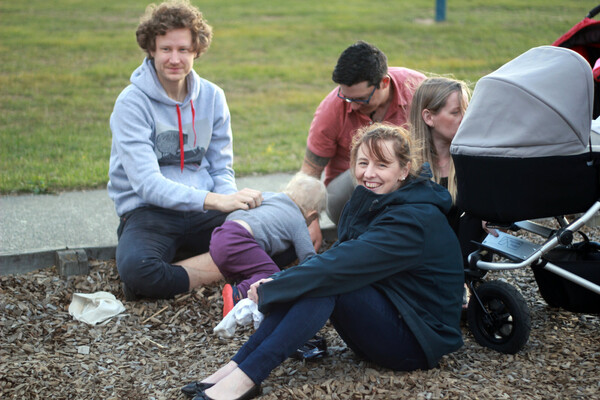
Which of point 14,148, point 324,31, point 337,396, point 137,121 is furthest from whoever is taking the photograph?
point 324,31

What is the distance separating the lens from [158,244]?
4.34 metres

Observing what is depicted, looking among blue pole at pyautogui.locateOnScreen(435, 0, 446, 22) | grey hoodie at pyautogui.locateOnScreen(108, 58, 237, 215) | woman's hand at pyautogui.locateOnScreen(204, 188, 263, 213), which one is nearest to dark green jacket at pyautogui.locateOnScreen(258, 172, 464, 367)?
woman's hand at pyautogui.locateOnScreen(204, 188, 263, 213)

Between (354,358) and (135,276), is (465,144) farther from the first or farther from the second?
(135,276)

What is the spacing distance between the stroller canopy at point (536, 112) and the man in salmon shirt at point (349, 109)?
4.22ft

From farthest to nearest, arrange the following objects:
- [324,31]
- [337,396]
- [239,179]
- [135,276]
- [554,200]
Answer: [324,31]
[239,179]
[135,276]
[554,200]
[337,396]

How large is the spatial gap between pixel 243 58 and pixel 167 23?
8.50m

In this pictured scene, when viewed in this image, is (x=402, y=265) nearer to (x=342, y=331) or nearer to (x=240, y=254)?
(x=342, y=331)

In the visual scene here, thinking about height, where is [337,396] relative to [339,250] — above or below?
below

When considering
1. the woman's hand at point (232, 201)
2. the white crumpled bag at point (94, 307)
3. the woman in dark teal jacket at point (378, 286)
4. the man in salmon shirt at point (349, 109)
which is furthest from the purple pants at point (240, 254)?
the woman in dark teal jacket at point (378, 286)

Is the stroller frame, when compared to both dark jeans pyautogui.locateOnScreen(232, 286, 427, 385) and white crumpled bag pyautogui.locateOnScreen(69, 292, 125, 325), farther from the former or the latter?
white crumpled bag pyautogui.locateOnScreen(69, 292, 125, 325)

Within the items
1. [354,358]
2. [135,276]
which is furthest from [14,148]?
[354,358]

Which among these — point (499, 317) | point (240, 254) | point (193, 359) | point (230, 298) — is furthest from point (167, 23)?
point (499, 317)

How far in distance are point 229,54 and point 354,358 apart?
1020 centimetres

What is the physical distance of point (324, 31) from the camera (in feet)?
47.8
